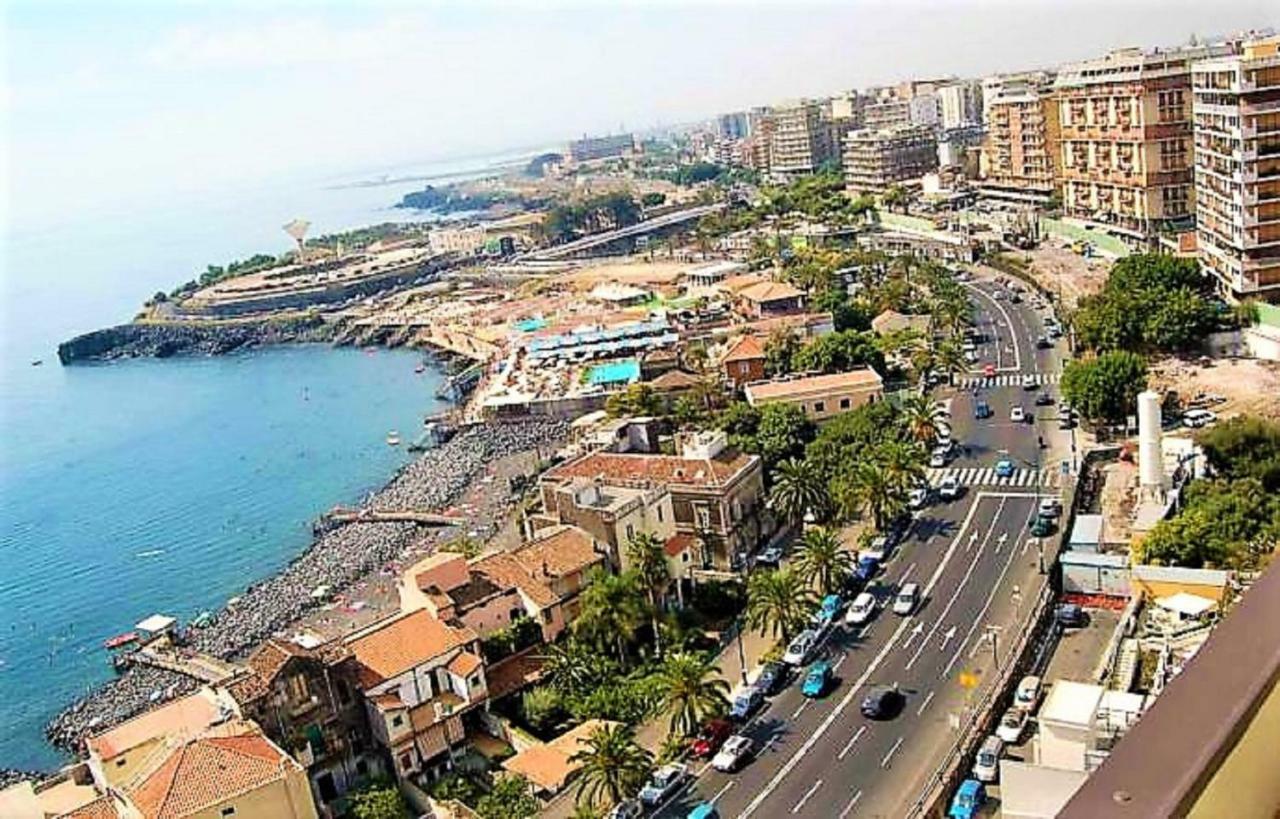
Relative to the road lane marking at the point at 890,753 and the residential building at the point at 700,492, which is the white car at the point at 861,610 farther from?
the residential building at the point at 700,492

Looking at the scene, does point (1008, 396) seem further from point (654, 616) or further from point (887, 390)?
point (654, 616)

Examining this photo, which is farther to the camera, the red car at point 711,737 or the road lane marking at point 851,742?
the red car at point 711,737

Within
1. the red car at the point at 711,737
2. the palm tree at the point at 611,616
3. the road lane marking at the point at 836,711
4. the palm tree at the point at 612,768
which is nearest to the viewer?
the road lane marking at the point at 836,711

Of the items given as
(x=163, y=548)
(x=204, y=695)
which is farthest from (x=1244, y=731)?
(x=163, y=548)

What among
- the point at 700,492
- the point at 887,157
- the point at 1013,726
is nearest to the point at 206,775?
the point at 1013,726

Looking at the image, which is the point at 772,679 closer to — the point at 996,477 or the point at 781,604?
the point at 781,604

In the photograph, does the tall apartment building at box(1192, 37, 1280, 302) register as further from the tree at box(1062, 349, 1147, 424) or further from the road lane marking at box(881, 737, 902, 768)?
the road lane marking at box(881, 737, 902, 768)

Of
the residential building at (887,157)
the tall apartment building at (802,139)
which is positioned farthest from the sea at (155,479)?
the tall apartment building at (802,139)
